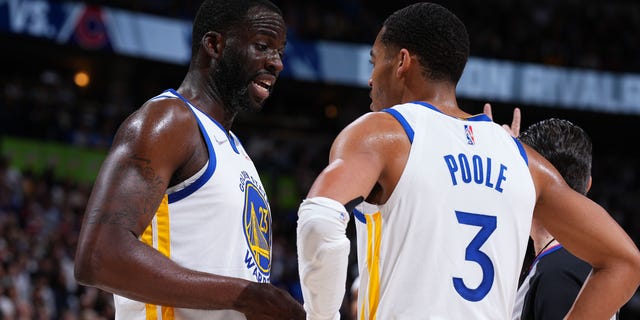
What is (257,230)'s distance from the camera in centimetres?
270

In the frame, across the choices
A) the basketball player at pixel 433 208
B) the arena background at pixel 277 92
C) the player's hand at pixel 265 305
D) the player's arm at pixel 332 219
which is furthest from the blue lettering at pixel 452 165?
the arena background at pixel 277 92

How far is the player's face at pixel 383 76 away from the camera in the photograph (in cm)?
269

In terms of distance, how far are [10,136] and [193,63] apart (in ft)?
38.0

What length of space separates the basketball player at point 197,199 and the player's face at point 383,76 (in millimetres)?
354

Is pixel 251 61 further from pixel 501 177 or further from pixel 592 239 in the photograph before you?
pixel 592 239

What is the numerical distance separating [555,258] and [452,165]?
0.88 metres

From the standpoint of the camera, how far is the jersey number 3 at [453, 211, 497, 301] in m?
2.44

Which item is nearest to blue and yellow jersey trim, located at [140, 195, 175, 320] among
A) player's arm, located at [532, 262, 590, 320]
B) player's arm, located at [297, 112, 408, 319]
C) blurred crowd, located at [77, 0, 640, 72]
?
player's arm, located at [297, 112, 408, 319]

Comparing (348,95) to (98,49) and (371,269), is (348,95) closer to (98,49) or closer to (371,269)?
(98,49)

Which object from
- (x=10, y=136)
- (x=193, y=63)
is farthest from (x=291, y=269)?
(x=193, y=63)

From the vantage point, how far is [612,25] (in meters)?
20.1

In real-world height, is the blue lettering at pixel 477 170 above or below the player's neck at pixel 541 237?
above

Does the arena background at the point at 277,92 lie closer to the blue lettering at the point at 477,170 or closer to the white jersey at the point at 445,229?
the white jersey at the point at 445,229

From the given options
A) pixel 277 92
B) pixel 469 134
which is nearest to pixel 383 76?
pixel 469 134
